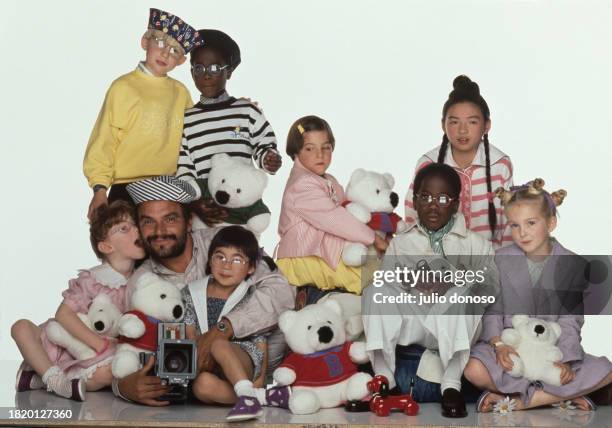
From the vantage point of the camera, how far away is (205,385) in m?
4.37

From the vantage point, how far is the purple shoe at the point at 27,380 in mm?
4793

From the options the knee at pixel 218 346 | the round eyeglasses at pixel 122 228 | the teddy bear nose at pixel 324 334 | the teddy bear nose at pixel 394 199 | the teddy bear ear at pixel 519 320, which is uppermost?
the teddy bear nose at pixel 394 199

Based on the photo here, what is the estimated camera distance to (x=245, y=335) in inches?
177

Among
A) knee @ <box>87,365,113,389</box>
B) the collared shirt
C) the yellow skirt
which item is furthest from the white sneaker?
the collared shirt

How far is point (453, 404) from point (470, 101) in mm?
1234

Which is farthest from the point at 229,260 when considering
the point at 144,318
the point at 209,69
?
the point at 209,69

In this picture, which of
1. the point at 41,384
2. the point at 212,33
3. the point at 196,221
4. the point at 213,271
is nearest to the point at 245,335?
the point at 213,271

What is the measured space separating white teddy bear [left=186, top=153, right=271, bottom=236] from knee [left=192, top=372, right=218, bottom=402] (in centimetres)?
65

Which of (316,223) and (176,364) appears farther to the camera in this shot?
(316,223)

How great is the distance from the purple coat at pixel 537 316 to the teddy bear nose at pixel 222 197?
104 centimetres

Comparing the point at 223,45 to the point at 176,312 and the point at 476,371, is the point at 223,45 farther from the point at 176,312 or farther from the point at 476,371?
the point at 476,371

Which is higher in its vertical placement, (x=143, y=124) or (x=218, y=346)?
(x=143, y=124)

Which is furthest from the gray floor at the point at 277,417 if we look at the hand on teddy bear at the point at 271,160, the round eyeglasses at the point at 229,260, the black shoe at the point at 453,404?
the hand on teddy bear at the point at 271,160

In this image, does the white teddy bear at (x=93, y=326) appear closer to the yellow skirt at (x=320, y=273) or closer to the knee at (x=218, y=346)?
the knee at (x=218, y=346)
